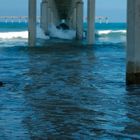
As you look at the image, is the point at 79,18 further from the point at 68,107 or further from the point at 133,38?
the point at 68,107

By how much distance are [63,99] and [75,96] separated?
0.61m

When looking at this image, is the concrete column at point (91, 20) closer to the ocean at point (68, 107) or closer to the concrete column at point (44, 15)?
the concrete column at point (44, 15)

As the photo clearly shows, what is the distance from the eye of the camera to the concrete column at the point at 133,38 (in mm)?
14359

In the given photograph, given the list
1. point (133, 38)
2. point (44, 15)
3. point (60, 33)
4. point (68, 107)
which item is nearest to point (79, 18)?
point (44, 15)

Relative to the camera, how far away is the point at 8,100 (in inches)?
503

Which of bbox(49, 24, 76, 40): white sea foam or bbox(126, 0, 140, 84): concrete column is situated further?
bbox(49, 24, 76, 40): white sea foam

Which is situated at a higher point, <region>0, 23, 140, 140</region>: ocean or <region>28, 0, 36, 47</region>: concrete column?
<region>28, 0, 36, 47</region>: concrete column

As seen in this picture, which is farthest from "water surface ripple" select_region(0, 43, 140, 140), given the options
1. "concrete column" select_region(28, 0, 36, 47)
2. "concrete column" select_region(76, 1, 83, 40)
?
"concrete column" select_region(76, 1, 83, 40)

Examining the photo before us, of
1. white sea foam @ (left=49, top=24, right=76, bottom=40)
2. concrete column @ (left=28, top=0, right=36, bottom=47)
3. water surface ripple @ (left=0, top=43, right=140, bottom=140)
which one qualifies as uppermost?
concrete column @ (left=28, top=0, right=36, bottom=47)

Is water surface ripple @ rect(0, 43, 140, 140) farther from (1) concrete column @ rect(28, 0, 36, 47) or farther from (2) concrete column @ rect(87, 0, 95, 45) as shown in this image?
(2) concrete column @ rect(87, 0, 95, 45)

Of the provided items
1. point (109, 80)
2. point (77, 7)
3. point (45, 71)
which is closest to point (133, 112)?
point (109, 80)

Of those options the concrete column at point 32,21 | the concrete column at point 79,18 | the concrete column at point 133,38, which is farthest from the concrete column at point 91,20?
the concrete column at point 133,38

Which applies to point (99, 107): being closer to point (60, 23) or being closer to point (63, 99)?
point (63, 99)

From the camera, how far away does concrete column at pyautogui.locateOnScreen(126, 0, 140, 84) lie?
14.4 meters
